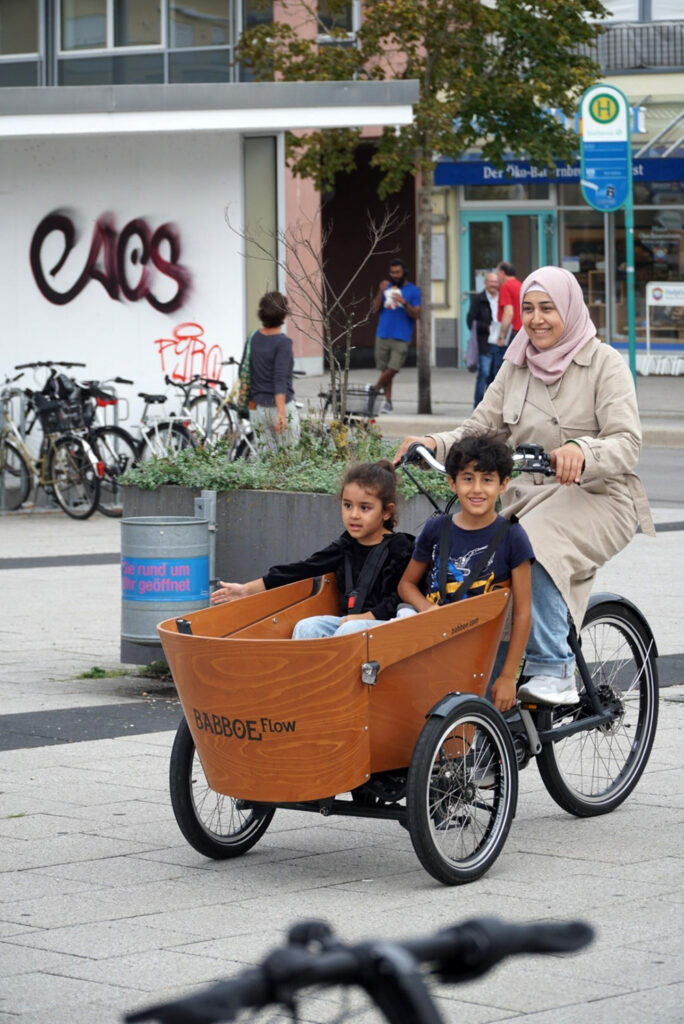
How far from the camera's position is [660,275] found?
3331 centimetres

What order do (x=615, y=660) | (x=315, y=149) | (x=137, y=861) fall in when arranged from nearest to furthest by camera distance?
1. (x=137, y=861)
2. (x=615, y=660)
3. (x=315, y=149)

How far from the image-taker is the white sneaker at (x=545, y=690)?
5.26m

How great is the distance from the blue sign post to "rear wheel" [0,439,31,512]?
316 inches

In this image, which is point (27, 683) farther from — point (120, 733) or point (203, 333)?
point (203, 333)

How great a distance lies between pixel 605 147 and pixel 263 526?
13.6 meters

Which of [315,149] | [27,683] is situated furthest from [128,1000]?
[315,149]

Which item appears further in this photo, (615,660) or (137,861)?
(615,660)

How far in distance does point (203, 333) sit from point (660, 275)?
19.1 meters

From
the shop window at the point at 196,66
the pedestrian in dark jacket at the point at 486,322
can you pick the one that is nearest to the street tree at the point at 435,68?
the pedestrian in dark jacket at the point at 486,322

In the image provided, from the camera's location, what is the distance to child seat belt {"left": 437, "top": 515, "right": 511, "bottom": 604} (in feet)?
16.6

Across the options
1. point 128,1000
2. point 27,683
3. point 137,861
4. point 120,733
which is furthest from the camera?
point 27,683

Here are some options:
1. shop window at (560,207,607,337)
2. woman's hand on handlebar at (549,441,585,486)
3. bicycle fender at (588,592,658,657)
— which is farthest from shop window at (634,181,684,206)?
woman's hand on handlebar at (549,441,585,486)

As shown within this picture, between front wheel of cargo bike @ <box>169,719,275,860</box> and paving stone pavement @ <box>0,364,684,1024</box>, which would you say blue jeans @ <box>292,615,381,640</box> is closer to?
front wheel of cargo bike @ <box>169,719,275,860</box>

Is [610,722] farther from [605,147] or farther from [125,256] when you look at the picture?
[605,147]
